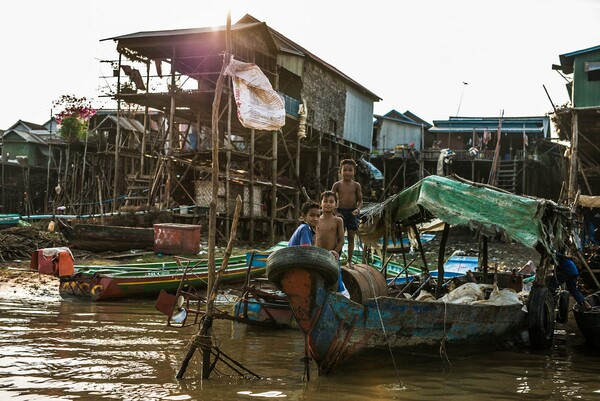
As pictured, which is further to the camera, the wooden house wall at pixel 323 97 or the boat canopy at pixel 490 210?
the wooden house wall at pixel 323 97

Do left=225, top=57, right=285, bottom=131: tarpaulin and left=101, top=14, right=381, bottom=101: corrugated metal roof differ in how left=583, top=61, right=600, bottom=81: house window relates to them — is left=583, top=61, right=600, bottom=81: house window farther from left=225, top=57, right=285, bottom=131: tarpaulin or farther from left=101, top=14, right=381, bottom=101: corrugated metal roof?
left=225, top=57, right=285, bottom=131: tarpaulin

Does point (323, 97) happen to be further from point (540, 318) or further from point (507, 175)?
point (540, 318)

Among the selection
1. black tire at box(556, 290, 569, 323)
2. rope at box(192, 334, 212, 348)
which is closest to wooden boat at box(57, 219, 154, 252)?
black tire at box(556, 290, 569, 323)

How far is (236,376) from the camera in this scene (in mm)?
6207

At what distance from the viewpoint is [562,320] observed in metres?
10.6

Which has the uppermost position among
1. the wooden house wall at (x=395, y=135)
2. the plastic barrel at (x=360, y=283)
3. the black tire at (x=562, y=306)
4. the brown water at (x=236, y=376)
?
the wooden house wall at (x=395, y=135)

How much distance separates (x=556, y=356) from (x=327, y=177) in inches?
846

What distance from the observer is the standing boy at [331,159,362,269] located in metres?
8.72

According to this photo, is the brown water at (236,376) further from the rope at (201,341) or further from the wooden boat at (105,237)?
the wooden boat at (105,237)

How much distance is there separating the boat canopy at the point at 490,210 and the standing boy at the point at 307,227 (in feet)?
5.82

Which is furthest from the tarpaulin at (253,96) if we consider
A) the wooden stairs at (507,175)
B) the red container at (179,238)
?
the wooden stairs at (507,175)

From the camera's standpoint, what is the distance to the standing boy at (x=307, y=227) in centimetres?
724

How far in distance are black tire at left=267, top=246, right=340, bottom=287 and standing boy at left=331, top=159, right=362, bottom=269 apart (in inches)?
109

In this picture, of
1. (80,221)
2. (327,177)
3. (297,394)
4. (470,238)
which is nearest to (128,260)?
(80,221)
